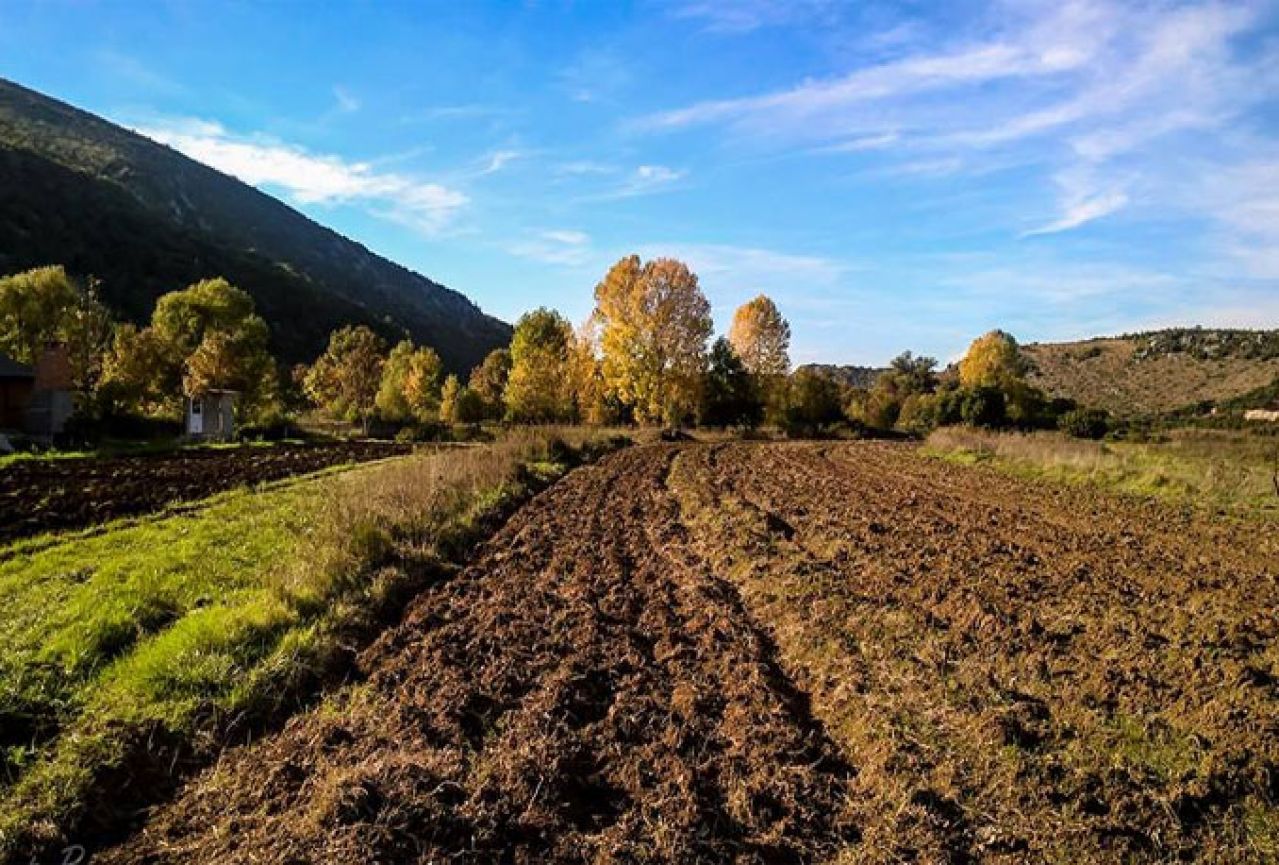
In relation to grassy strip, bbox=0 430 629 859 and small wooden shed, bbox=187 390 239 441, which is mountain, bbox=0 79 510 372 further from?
grassy strip, bbox=0 430 629 859

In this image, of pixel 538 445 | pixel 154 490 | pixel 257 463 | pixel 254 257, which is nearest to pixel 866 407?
pixel 538 445

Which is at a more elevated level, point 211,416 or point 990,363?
point 990,363

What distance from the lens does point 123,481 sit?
2045 centimetres

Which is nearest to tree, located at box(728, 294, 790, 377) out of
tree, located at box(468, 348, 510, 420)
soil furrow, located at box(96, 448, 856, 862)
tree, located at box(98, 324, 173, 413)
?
tree, located at box(468, 348, 510, 420)

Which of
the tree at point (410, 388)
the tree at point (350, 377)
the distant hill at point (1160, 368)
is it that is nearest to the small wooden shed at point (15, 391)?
the tree at point (350, 377)

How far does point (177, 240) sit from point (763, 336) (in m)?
79.9

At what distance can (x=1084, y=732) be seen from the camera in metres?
5.37

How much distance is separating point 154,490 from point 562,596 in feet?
49.1

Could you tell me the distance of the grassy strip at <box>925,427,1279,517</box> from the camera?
59.0 feet

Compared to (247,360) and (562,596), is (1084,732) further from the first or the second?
(247,360)

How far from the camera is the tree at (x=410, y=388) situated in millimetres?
58250

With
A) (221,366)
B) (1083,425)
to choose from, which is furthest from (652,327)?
(1083,425)

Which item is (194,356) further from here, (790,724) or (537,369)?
(790,724)

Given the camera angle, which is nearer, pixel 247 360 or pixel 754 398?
pixel 247 360
